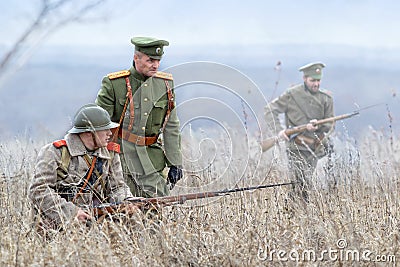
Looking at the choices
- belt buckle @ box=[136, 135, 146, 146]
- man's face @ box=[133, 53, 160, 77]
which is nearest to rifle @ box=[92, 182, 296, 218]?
belt buckle @ box=[136, 135, 146, 146]

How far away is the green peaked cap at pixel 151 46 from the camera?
681cm

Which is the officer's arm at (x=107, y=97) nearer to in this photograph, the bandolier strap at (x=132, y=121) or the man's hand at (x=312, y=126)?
the bandolier strap at (x=132, y=121)

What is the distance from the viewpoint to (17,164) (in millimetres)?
7664

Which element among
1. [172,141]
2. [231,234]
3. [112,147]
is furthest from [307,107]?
[231,234]

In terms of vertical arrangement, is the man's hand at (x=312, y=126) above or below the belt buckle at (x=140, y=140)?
below

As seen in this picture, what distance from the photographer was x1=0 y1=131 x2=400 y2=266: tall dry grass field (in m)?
5.31

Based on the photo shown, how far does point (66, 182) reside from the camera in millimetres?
5918

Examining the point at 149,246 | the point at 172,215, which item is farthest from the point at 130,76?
the point at 149,246

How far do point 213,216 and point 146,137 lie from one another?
98 centimetres

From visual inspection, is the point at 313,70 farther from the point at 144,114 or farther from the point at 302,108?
the point at 144,114

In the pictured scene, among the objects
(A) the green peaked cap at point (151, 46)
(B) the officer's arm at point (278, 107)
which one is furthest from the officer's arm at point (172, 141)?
(B) the officer's arm at point (278, 107)

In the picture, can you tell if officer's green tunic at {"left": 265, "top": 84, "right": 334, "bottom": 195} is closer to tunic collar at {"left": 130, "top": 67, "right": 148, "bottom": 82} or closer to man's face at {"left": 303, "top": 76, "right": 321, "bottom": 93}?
man's face at {"left": 303, "top": 76, "right": 321, "bottom": 93}

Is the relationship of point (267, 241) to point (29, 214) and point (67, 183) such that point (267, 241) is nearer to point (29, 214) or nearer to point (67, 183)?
point (67, 183)

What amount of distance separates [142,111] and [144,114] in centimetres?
3
